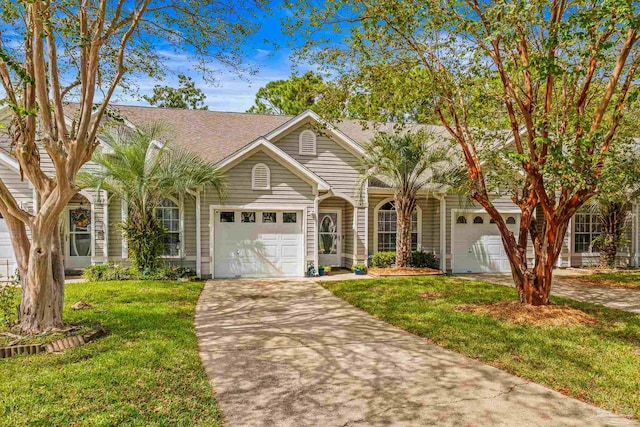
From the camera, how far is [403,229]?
14.0 meters

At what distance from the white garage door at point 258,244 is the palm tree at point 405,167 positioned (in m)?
2.94

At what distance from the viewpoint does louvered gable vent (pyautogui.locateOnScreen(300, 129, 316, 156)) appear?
1452cm

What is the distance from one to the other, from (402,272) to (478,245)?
351 cm

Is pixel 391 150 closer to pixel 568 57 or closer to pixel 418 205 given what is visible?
pixel 418 205

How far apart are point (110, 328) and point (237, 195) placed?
6864 mm

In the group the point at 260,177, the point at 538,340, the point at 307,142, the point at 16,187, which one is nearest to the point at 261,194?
the point at 260,177

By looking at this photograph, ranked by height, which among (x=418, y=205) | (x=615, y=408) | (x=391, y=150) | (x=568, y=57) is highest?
(x=568, y=57)

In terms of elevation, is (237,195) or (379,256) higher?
(237,195)

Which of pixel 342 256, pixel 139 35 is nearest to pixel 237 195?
pixel 342 256

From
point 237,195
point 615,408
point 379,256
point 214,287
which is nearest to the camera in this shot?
point 615,408

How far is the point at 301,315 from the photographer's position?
8281 millimetres

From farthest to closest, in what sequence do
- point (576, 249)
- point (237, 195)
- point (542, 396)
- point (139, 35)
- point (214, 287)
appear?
1. point (576, 249)
2. point (237, 195)
3. point (214, 287)
4. point (139, 35)
5. point (542, 396)

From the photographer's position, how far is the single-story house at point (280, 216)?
1295 cm

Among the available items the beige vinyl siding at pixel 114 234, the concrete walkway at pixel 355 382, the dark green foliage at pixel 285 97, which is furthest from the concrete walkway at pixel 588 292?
the dark green foliage at pixel 285 97
